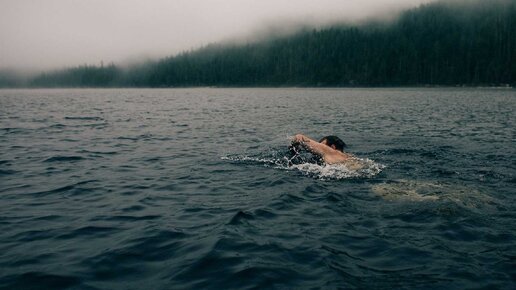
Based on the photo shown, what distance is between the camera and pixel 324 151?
15320 millimetres

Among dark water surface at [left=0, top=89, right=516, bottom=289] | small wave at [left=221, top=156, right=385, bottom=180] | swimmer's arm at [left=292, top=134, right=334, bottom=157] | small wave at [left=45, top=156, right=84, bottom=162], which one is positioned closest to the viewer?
dark water surface at [left=0, top=89, right=516, bottom=289]

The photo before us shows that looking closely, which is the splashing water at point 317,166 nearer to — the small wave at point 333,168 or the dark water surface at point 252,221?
the small wave at point 333,168

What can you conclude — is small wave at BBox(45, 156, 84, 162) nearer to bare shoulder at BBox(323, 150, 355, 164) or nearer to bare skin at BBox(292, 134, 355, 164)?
bare skin at BBox(292, 134, 355, 164)

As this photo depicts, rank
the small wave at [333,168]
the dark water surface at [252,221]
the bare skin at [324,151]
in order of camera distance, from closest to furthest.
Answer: the dark water surface at [252,221] → the small wave at [333,168] → the bare skin at [324,151]

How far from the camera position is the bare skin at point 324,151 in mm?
15008

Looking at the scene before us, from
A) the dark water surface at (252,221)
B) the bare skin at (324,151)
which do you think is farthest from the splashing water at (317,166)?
the bare skin at (324,151)

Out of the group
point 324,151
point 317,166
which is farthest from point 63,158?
point 324,151

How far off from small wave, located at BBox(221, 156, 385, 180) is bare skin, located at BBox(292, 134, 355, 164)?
0.23m

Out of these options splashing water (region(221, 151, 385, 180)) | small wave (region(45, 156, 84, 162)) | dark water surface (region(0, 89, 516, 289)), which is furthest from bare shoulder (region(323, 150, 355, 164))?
small wave (region(45, 156, 84, 162))

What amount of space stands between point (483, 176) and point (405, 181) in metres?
3.33

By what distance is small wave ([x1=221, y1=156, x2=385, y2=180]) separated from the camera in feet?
47.4

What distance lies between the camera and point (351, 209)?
10.5 m

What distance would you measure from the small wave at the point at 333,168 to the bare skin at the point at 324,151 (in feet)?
0.74

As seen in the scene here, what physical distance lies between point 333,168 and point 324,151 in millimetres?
741
